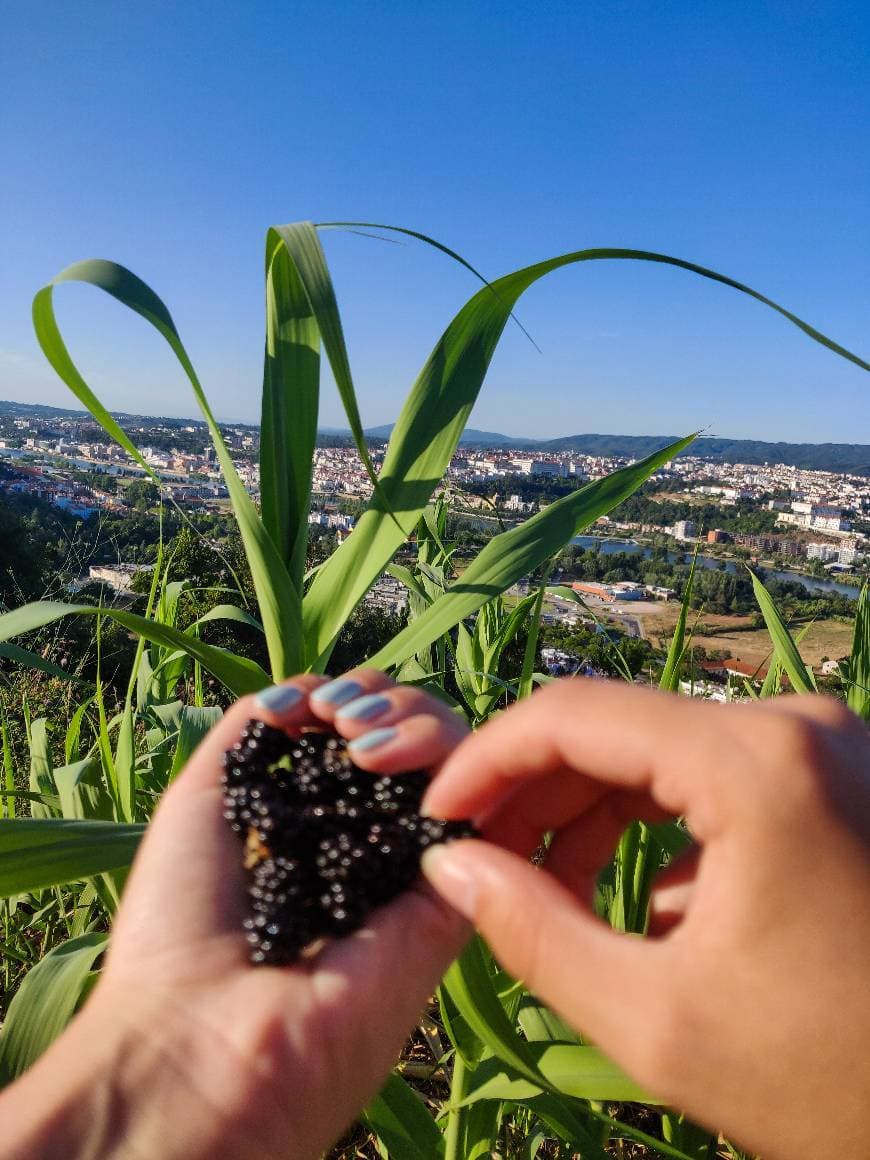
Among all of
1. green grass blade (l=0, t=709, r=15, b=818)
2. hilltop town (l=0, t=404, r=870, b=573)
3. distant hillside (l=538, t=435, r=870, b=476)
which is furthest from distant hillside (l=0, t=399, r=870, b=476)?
green grass blade (l=0, t=709, r=15, b=818)

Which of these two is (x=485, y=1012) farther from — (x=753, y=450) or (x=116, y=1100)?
(x=753, y=450)

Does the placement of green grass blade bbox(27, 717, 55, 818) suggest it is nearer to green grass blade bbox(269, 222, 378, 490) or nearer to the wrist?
the wrist

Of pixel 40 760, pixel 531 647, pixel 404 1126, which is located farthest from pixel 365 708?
pixel 40 760

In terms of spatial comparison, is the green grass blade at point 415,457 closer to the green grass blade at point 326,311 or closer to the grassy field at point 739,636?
the green grass blade at point 326,311

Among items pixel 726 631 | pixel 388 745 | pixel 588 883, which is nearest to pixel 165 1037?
pixel 388 745

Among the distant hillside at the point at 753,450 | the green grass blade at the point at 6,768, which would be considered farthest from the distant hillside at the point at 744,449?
the green grass blade at the point at 6,768

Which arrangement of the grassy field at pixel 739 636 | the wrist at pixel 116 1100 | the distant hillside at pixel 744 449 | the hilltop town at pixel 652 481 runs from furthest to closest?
the distant hillside at pixel 744 449 < the grassy field at pixel 739 636 < the hilltop town at pixel 652 481 < the wrist at pixel 116 1100

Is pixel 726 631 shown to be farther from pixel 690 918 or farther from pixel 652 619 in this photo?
pixel 690 918
